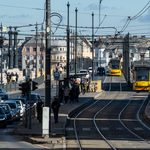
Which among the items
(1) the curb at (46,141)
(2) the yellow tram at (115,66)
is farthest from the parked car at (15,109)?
(2) the yellow tram at (115,66)

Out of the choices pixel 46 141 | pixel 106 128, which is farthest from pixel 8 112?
pixel 46 141

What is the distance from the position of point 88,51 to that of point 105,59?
34.2 feet

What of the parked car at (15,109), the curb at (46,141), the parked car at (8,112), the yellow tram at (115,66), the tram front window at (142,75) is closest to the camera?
the curb at (46,141)

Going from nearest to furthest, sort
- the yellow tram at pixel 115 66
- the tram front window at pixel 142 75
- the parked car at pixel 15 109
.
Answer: the parked car at pixel 15 109, the tram front window at pixel 142 75, the yellow tram at pixel 115 66

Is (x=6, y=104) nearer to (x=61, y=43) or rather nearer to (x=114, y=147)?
(x=114, y=147)

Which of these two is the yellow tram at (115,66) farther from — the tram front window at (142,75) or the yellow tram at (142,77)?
the tram front window at (142,75)

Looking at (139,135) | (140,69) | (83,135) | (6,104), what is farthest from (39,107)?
(140,69)

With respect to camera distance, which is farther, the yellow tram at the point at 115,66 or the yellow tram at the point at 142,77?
the yellow tram at the point at 115,66

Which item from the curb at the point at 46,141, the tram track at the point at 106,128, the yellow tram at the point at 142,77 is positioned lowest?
the tram track at the point at 106,128

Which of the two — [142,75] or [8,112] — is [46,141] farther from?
[142,75]

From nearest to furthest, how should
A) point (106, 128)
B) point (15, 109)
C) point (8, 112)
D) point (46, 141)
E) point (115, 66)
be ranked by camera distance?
1. point (46, 141)
2. point (106, 128)
3. point (8, 112)
4. point (15, 109)
5. point (115, 66)

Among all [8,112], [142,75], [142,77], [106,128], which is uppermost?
[142,75]

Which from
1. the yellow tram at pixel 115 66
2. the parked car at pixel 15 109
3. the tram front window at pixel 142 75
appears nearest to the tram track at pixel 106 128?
the parked car at pixel 15 109

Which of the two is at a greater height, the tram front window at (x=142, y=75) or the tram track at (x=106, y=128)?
the tram front window at (x=142, y=75)
